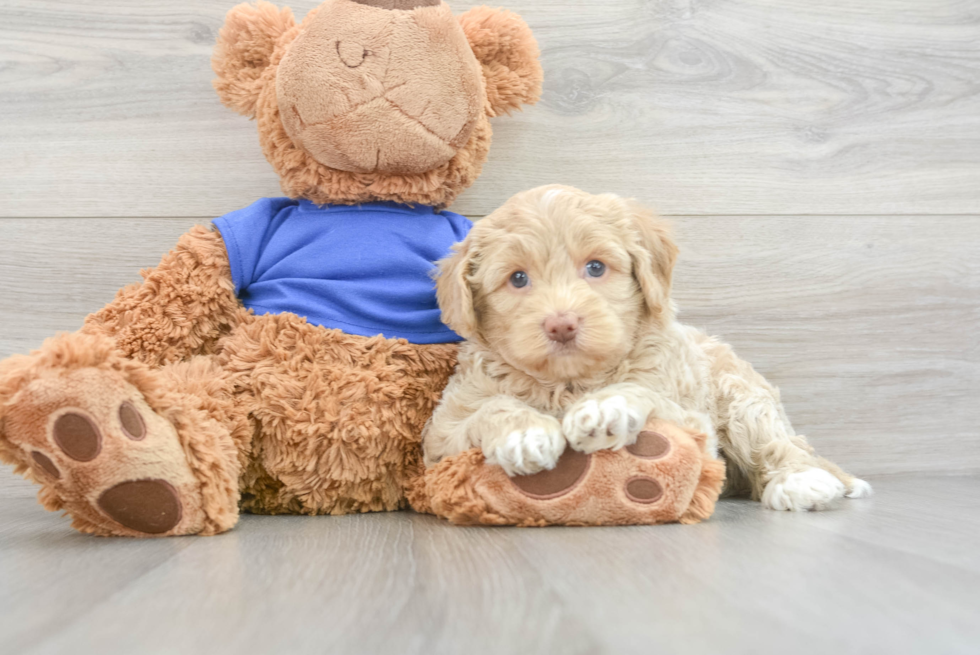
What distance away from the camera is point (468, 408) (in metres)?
1.36

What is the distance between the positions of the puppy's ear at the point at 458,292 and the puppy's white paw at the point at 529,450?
0.83ft

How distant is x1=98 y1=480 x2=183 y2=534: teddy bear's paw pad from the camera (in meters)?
1.12

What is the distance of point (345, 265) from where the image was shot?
1.47 m

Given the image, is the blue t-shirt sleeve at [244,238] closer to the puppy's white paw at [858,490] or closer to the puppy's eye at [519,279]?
the puppy's eye at [519,279]

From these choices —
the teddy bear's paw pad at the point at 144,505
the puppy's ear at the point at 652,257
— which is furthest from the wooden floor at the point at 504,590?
the puppy's ear at the point at 652,257

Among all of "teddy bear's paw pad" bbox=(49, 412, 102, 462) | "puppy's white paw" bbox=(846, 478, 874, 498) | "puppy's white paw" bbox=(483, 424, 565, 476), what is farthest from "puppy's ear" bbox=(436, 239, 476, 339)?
"puppy's white paw" bbox=(846, 478, 874, 498)

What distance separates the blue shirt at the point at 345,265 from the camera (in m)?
1.46

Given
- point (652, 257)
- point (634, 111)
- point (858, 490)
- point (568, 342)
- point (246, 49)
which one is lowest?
point (858, 490)

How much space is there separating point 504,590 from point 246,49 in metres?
1.21

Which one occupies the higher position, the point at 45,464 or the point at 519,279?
the point at 519,279

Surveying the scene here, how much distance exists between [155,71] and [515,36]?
0.87 metres

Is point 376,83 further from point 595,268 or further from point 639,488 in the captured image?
point 639,488

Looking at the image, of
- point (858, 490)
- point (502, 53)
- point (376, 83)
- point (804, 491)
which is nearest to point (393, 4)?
point (376, 83)

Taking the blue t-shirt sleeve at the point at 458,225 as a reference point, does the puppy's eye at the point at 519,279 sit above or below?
below
